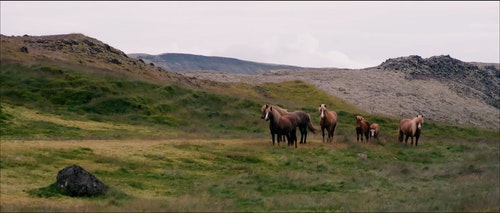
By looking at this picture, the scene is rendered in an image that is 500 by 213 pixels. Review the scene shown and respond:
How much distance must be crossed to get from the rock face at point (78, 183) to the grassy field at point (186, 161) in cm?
33

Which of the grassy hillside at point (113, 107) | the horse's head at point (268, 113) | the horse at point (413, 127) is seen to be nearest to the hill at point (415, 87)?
the grassy hillside at point (113, 107)

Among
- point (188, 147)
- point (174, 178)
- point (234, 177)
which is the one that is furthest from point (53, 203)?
point (188, 147)

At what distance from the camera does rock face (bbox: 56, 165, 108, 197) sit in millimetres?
17875

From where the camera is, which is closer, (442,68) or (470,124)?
(470,124)

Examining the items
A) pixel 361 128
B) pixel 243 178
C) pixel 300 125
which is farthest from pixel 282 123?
pixel 243 178

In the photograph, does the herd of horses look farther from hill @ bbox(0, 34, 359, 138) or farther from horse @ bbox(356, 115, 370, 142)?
hill @ bbox(0, 34, 359, 138)

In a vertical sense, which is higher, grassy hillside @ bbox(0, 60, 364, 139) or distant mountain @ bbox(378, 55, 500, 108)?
distant mountain @ bbox(378, 55, 500, 108)

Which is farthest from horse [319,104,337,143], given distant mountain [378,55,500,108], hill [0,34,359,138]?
distant mountain [378,55,500,108]

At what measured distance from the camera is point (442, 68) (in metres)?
101

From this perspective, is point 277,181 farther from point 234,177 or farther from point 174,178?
point 174,178

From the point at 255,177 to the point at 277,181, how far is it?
942 mm

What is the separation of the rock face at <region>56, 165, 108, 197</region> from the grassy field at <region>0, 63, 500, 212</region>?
1.07 ft

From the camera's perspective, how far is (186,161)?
26.1m

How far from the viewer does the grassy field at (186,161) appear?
1761 centimetres
